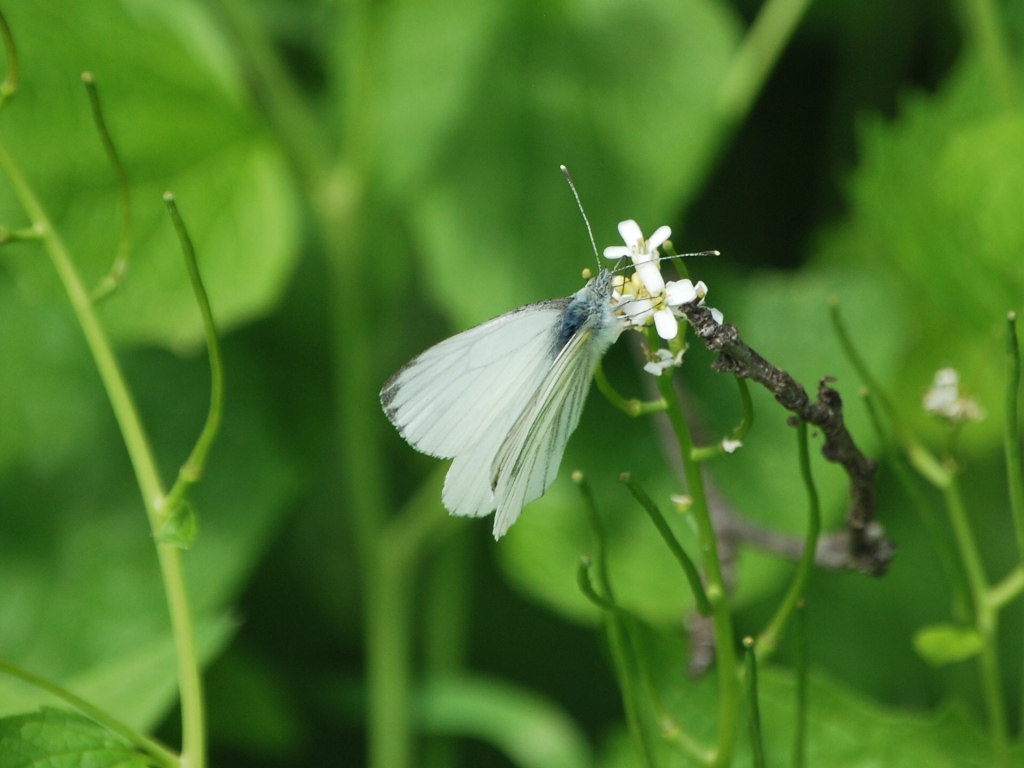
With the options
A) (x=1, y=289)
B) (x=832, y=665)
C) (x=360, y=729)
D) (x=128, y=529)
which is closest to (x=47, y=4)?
(x=1, y=289)

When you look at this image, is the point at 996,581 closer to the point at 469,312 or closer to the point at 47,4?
the point at 469,312

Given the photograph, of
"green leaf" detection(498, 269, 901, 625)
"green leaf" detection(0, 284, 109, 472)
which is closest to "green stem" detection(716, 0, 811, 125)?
"green leaf" detection(498, 269, 901, 625)

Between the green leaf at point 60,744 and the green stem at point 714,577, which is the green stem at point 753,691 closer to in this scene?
the green stem at point 714,577

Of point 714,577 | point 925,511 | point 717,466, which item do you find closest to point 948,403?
point 925,511

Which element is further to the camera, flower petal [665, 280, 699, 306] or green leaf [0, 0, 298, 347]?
green leaf [0, 0, 298, 347]

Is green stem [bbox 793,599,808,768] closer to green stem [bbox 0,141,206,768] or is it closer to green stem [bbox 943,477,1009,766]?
green stem [bbox 943,477,1009,766]

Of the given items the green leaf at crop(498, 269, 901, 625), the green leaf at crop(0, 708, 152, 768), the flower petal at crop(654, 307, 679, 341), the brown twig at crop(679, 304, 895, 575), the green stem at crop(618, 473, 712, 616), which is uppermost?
the green leaf at crop(498, 269, 901, 625)

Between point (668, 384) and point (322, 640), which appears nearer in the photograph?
point (668, 384)
